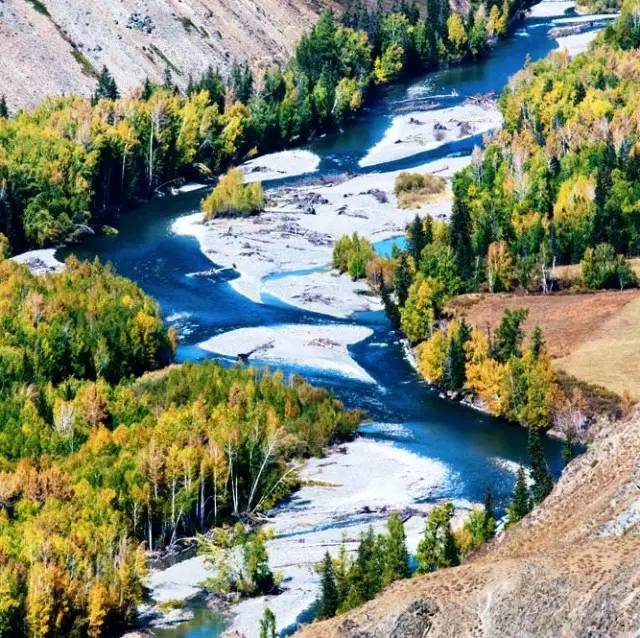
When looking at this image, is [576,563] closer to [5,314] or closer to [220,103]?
[5,314]

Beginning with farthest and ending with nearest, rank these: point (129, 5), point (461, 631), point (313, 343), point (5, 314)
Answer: point (129, 5), point (313, 343), point (5, 314), point (461, 631)

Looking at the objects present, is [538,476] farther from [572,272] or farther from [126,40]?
[126,40]

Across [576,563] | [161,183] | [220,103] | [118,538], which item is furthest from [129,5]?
[576,563]

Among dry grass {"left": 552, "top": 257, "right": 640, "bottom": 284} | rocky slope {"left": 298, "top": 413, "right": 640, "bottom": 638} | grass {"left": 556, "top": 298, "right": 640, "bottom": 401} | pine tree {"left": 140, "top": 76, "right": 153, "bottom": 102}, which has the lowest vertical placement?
grass {"left": 556, "top": 298, "right": 640, "bottom": 401}

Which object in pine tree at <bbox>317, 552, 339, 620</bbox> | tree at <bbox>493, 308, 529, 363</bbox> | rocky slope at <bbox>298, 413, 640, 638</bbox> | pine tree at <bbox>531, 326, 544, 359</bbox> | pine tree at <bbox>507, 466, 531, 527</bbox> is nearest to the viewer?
rocky slope at <bbox>298, 413, 640, 638</bbox>

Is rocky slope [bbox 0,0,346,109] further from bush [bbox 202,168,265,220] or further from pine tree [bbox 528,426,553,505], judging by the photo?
pine tree [bbox 528,426,553,505]

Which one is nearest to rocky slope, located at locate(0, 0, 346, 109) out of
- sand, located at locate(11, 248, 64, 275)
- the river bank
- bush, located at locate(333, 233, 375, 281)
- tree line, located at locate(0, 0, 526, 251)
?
tree line, located at locate(0, 0, 526, 251)
